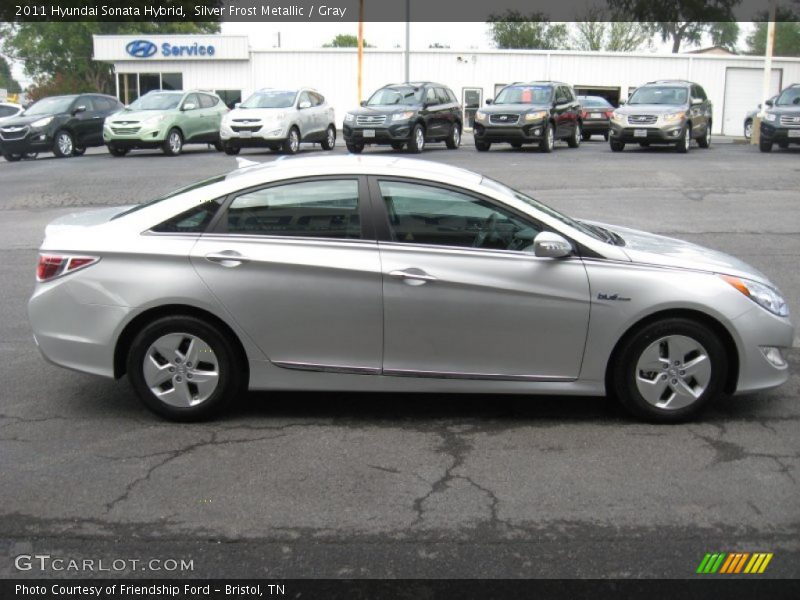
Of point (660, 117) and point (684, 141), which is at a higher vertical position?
point (660, 117)

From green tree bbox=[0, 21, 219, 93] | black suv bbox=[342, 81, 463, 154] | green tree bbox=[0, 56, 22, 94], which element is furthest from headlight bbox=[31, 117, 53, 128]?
green tree bbox=[0, 56, 22, 94]

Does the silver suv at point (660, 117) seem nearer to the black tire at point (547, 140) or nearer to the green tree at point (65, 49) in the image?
the black tire at point (547, 140)

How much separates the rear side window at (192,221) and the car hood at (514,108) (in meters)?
19.5

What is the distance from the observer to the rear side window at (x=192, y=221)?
560 centimetres

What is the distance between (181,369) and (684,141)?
21.1m

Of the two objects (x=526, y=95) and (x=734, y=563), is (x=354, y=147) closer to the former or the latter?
(x=526, y=95)

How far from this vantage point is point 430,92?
25125 millimetres

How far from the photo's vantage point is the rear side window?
5.60 meters

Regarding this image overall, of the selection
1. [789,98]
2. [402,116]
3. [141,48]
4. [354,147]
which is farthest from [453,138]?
[141,48]

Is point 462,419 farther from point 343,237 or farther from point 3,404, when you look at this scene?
point 3,404

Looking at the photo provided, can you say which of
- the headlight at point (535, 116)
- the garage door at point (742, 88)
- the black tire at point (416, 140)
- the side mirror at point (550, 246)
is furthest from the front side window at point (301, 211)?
the garage door at point (742, 88)

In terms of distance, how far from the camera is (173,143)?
24.5m
